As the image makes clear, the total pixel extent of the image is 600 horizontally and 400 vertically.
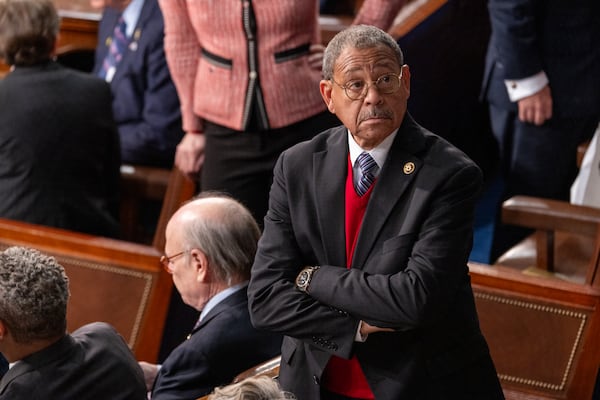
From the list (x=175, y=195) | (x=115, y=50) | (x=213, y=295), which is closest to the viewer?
(x=213, y=295)

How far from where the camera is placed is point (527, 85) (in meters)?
3.55

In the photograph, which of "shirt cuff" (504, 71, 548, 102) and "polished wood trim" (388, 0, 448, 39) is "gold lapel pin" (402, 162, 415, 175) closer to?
"shirt cuff" (504, 71, 548, 102)

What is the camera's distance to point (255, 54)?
2.96m

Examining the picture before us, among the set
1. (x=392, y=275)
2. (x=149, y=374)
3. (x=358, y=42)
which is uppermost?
(x=358, y=42)

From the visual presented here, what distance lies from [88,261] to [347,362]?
1.58 meters

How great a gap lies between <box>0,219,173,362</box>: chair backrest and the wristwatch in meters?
1.40

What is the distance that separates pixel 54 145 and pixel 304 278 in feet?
6.04

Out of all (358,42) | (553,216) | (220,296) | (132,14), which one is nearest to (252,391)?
(358,42)

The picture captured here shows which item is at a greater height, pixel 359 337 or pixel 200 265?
pixel 359 337

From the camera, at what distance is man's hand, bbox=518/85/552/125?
3.56 meters

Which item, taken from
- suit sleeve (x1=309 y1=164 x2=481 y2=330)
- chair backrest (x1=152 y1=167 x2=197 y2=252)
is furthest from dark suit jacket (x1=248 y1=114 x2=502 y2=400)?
chair backrest (x1=152 y1=167 x2=197 y2=252)

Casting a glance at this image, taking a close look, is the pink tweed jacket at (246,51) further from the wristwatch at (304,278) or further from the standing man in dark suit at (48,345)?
the wristwatch at (304,278)

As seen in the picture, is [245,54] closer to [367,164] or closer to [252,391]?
[367,164]

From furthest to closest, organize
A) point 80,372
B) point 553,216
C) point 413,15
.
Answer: point 413,15 < point 553,216 < point 80,372
